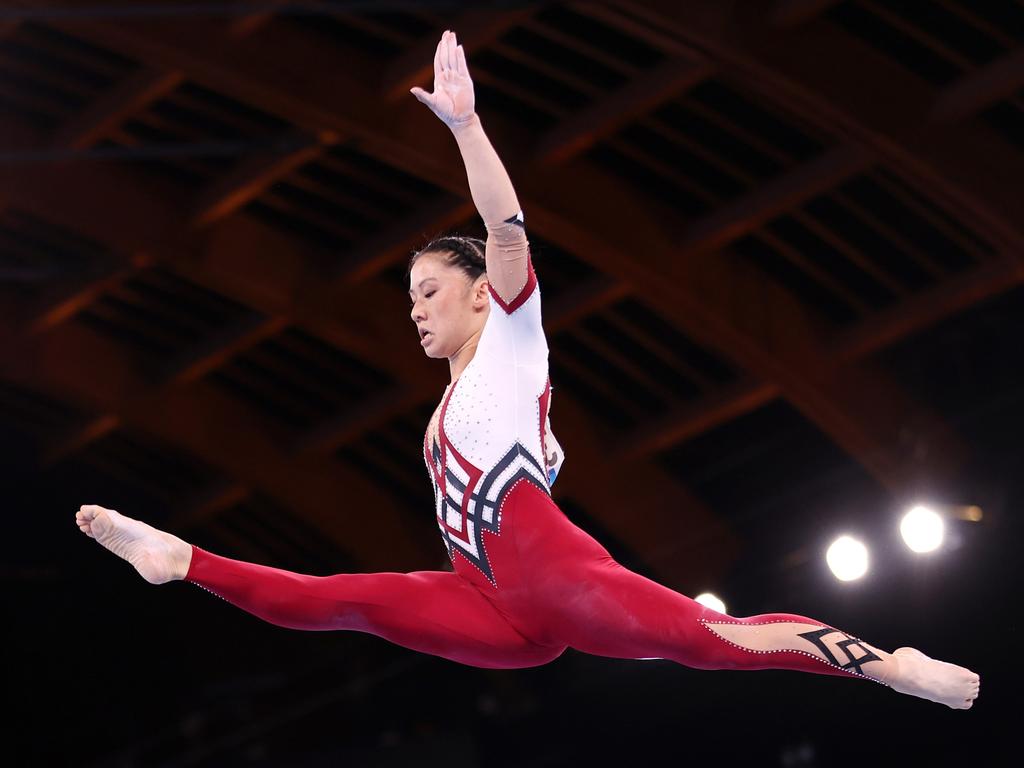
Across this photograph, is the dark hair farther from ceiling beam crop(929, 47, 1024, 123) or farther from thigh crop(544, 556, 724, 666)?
ceiling beam crop(929, 47, 1024, 123)

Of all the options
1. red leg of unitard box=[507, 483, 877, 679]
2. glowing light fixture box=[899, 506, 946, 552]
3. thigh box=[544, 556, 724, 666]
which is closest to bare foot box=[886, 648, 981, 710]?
red leg of unitard box=[507, 483, 877, 679]

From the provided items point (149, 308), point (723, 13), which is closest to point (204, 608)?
point (149, 308)

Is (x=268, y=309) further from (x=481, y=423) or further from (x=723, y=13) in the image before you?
(x=481, y=423)

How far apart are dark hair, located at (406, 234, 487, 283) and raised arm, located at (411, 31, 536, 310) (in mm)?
358

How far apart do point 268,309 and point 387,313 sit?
1.13m

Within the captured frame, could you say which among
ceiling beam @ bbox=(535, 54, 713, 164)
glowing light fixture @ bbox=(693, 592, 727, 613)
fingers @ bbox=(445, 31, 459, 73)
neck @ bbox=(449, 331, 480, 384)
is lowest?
neck @ bbox=(449, 331, 480, 384)

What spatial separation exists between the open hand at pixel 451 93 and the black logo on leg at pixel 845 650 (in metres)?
1.71

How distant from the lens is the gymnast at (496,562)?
13.4 ft

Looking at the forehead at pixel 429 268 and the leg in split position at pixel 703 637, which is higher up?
the forehead at pixel 429 268

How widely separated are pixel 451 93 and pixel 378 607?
58.0 inches

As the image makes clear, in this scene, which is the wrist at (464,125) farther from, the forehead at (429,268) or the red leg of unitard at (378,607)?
the red leg of unitard at (378,607)

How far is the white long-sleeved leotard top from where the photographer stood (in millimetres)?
4254

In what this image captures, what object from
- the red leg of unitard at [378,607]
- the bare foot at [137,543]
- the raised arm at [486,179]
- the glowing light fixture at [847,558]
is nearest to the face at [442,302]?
the raised arm at [486,179]

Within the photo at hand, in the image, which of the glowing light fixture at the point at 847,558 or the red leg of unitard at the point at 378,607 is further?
the glowing light fixture at the point at 847,558
